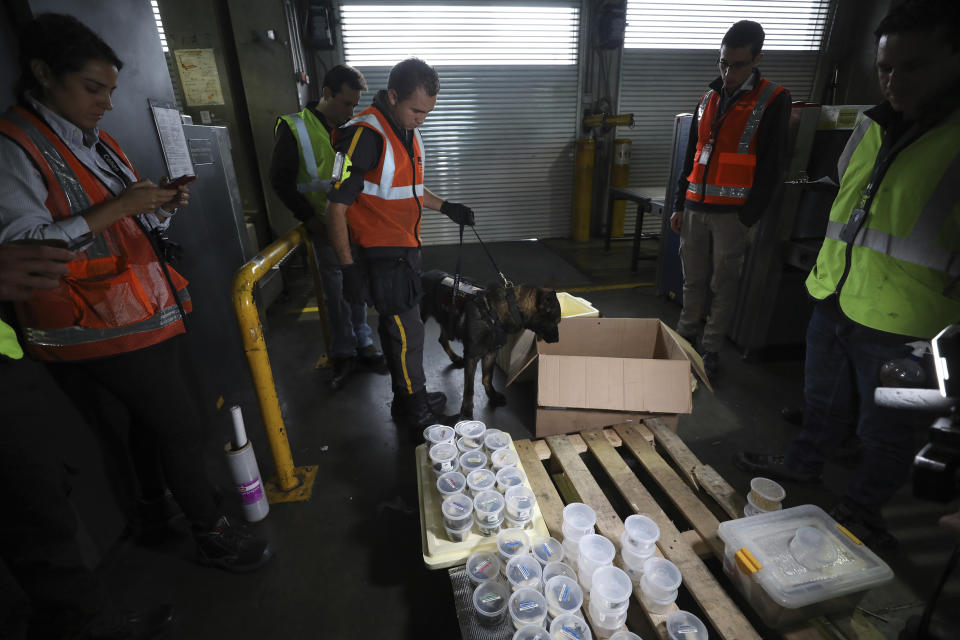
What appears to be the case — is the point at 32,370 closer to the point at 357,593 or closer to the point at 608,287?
the point at 357,593

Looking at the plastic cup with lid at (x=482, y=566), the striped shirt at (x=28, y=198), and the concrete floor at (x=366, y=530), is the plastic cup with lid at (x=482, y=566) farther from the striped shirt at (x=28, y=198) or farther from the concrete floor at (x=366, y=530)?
the striped shirt at (x=28, y=198)

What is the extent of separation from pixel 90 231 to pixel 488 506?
1634 millimetres

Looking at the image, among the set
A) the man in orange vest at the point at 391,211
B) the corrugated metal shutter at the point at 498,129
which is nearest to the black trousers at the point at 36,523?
the man in orange vest at the point at 391,211

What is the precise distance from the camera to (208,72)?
17.9 ft

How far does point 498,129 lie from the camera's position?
7.10 metres

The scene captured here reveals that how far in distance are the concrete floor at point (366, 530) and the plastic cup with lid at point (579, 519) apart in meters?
0.58

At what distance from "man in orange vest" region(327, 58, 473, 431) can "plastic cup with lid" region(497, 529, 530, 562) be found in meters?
1.12

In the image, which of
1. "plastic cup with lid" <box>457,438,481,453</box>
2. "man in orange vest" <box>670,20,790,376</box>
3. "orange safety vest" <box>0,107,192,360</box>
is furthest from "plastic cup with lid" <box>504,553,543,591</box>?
"man in orange vest" <box>670,20,790,376</box>

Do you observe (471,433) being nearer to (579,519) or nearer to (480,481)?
(480,481)

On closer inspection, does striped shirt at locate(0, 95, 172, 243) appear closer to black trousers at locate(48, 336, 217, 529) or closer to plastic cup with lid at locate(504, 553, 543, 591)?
black trousers at locate(48, 336, 217, 529)

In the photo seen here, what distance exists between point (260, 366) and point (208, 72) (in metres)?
5.40

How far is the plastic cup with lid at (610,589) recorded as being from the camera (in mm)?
1397

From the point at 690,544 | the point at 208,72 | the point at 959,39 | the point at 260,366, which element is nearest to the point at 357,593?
the point at 260,366

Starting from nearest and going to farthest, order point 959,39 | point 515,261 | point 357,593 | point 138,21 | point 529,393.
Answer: point 959,39 < point 357,593 < point 138,21 < point 529,393 < point 515,261
